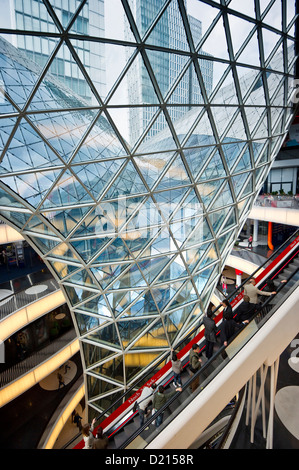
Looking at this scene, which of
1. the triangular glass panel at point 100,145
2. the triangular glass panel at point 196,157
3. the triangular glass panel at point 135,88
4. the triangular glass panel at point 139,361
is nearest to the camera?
the triangular glass panel at point 135,88

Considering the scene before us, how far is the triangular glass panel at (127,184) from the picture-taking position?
14217mm

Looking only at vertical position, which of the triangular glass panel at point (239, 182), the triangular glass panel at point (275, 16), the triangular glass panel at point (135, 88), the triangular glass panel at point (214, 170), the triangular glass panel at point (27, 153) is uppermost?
the triangular glass panel at point (275, 16)

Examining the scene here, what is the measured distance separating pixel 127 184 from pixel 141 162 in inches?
58.7

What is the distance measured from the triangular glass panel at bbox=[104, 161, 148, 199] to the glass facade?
0.28 feet

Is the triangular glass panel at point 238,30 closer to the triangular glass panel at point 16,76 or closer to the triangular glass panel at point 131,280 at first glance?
the triangular glass panel at point 16,76

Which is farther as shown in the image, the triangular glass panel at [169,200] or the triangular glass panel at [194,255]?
the triangular glass panel at [194,255]

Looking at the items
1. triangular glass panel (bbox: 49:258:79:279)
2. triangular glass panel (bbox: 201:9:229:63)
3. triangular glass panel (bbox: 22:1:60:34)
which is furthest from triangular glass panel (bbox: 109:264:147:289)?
triangular glass panel (bbox: 22:1:60:34)

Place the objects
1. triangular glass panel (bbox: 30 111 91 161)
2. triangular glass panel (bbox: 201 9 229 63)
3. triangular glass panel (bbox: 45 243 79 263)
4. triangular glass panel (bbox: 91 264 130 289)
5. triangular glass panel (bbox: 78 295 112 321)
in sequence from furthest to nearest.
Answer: triangular glass panel (bbox: 78 295 112 321)
triangular glass panel (bbox: 91 264 130 289)
triangular glass panel (bbox: 45 243 79 263)
triangular glass panel (bbox: 201 9 229 63)
triangular glass panel (bbox: 30 111 91 161)

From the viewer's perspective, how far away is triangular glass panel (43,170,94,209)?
13.1 meters

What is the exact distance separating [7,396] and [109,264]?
46.9ft

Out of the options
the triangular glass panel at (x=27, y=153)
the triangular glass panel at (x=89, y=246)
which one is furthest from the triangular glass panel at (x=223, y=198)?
the triangular glass panel at (x=27, y=153)

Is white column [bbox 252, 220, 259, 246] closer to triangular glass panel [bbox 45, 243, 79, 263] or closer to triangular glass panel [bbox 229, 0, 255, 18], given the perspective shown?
triangular glass panel [bbox 229, 0, 255, 18]

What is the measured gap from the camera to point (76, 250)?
629 inches

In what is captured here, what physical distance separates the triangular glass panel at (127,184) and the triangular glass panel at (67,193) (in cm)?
134
